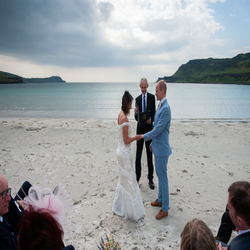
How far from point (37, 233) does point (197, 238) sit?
51.9 inches

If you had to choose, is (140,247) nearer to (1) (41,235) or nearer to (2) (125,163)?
(2) (125,163)

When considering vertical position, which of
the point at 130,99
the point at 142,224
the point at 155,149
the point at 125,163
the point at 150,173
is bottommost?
the point at 142,224

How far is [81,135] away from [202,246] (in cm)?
1025

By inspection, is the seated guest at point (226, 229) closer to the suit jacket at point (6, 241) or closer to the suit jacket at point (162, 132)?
the suit jacket at point (162, 132)

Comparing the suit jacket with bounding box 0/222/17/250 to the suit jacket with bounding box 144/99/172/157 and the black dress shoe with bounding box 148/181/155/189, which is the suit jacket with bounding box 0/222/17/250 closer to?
the suit jacket with bounding box 144/99/172/157

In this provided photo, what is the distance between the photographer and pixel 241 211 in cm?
205

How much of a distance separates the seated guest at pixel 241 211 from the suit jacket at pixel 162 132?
6.24 feet

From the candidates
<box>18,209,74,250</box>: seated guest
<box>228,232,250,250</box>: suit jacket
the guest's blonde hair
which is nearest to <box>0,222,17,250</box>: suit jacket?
<box>18,209,74,250</box>: seated guest

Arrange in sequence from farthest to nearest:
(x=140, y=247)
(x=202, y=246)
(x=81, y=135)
Result: (x=81, y=135) < (x=140, y=247) < (x=202, y=246)

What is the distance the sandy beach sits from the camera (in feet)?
12.3

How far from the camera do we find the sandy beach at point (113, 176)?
376 centimetres

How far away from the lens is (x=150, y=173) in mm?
Result: 5566

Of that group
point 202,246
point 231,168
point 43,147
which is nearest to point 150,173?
point 231,168

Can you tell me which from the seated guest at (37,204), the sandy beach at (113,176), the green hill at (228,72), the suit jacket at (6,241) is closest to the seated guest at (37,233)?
the seated guest at (37,204)
